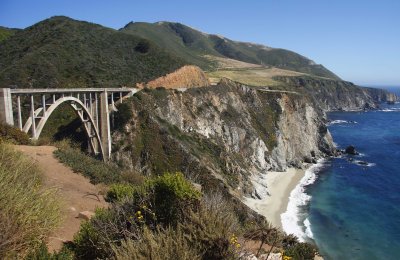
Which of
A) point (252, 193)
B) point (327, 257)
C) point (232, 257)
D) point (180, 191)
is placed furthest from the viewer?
point (252, 193)

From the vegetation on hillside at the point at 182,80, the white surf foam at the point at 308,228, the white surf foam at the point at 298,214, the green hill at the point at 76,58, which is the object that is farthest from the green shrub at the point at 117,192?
the vegetation on hillside at the point at 182,80

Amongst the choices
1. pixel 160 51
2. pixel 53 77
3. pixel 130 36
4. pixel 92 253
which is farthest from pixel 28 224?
pixel 130 36

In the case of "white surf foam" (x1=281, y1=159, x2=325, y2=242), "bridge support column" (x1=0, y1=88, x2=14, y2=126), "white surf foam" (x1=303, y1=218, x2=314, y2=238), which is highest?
"bridge support column" (x1=0, y1=88, x2=14, y2=126)

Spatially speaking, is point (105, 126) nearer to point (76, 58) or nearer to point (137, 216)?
point (76, 58)

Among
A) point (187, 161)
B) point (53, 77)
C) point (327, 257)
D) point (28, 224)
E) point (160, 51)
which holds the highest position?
point (160, 51)

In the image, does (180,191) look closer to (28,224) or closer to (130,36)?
(28,224)

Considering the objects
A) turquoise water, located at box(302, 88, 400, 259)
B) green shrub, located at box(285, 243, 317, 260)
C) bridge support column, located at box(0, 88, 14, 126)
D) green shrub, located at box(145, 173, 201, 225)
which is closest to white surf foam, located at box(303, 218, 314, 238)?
turquoise water, located at box(302, 88, 400, 259)

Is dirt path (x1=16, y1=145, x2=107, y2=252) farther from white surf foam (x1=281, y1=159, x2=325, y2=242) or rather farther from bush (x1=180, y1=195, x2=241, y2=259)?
white surf foam (x1=281, y1=159, x2=325, y2=242)
